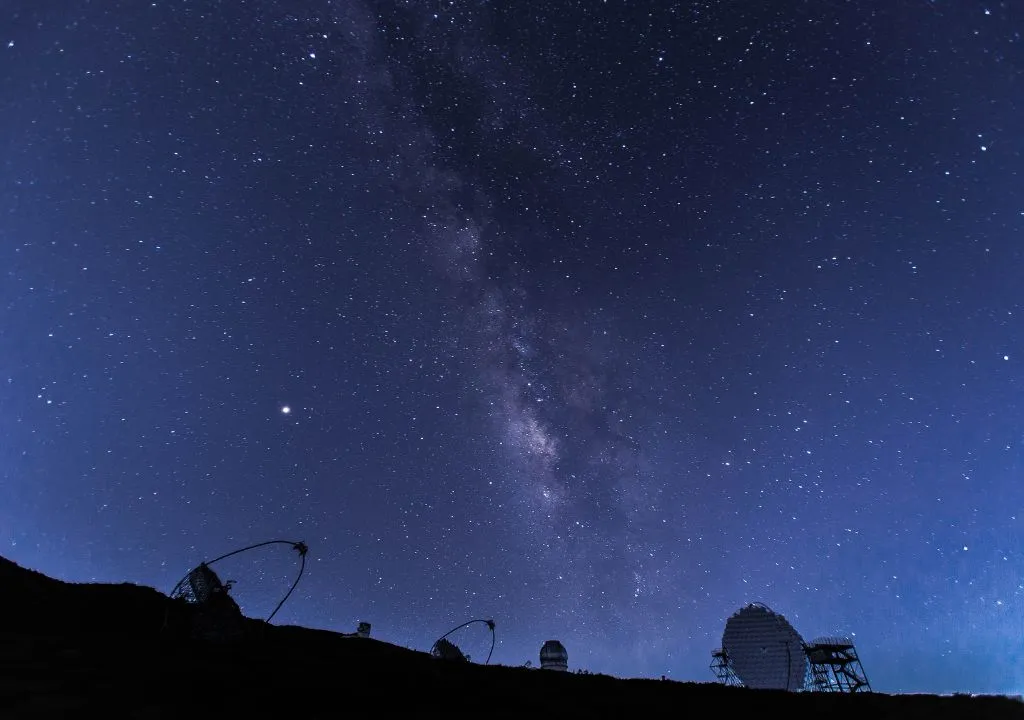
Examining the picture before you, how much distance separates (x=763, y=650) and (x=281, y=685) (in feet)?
118

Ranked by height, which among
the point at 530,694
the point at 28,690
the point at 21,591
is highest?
the point at 21,591

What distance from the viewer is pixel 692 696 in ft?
60.2

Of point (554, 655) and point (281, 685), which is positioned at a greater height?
point (554, 655)

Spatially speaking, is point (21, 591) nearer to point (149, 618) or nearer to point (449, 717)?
point (149, 618)

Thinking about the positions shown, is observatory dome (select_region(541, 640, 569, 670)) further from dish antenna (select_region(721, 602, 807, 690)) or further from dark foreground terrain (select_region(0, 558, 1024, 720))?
dark foreground terrain (select_region(0, 558, 1024, 720))

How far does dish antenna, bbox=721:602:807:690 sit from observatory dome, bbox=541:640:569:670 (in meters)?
11.1

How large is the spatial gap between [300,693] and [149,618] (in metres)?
13.1

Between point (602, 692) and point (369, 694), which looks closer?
point (369, 694)

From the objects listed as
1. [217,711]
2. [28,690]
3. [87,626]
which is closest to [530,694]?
[217,711]

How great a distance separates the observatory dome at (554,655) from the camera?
1672 inches

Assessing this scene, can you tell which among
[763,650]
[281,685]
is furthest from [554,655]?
[281,685]

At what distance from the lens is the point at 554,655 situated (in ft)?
141

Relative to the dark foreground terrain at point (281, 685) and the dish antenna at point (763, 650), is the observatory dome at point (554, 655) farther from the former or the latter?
the dark foreground terrain at point (281, 685)

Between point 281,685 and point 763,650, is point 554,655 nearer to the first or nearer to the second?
point 763,650
